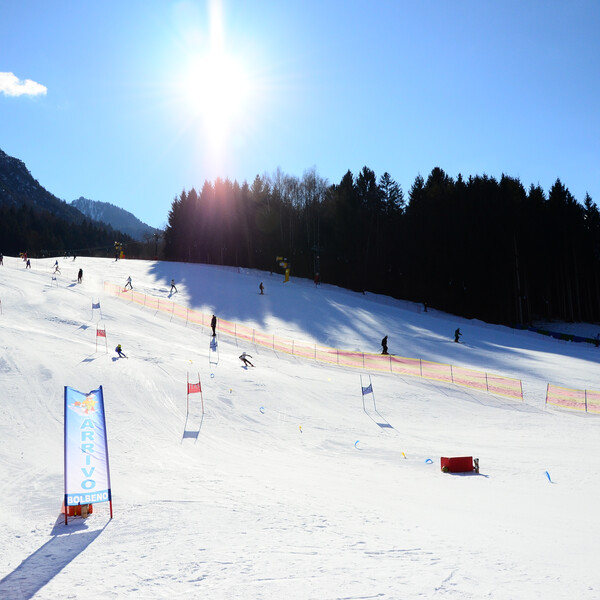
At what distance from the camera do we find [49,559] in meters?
6.80

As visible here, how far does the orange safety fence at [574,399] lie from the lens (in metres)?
21.3

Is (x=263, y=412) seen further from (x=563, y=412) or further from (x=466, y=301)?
(x=466, y=301)

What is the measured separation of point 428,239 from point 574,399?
1652 inches

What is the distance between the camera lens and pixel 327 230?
7050cm

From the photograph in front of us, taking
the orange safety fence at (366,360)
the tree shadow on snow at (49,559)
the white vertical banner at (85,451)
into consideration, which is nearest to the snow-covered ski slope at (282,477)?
the tree shadow on snow at (49,559)

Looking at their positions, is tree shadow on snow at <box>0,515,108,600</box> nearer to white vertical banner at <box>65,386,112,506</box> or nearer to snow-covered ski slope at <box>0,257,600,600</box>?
snow-covered ski slope at <box>0,257,600,600</box>

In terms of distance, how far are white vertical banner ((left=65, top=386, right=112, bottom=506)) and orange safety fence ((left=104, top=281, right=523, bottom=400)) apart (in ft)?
63.5

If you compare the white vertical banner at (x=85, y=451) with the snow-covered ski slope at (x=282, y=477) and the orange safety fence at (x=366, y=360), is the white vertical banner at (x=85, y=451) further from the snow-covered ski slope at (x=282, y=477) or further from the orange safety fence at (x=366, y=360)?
the orange safety fence at (x=366, y=360)

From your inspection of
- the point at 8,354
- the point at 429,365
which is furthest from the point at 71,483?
the point at 429,365

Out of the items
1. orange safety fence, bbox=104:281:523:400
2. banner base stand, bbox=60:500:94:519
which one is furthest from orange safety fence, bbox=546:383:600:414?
banner base stand, bbox=60:500:94:519

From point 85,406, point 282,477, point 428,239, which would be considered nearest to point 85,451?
point 85,406

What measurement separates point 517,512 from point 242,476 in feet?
19.8

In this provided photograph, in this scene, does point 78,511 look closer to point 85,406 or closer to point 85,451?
point 85,451

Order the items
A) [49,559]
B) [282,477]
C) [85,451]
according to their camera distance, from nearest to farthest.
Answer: [49,559] → [85,451] → [282,477]
